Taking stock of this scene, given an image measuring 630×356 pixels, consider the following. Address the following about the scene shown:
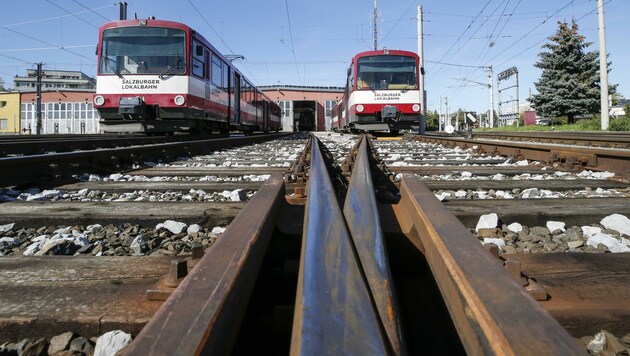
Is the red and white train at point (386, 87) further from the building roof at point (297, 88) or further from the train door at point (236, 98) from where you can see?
the building roof at point (297, 88)

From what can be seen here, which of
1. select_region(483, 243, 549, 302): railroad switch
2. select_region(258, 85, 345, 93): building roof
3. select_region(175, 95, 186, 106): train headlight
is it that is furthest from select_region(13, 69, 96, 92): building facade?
select_region(483, 243, 549, 302): railroad switch

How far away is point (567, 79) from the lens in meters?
36.0

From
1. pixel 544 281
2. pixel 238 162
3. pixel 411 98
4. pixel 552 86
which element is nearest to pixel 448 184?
pixel 544 281

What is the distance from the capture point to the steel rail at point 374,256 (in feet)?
2.98

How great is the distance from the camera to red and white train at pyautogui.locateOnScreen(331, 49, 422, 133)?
1497 centimetres

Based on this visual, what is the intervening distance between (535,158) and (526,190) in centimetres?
259

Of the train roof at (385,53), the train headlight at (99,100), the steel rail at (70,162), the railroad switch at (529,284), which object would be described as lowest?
the railroad switch at (529,284)

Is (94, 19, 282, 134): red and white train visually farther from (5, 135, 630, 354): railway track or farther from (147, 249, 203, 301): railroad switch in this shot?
(147, 249, 203, 301): railroad switch

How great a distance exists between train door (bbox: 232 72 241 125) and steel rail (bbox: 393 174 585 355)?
15433mm

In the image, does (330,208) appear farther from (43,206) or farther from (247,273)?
(43,206)

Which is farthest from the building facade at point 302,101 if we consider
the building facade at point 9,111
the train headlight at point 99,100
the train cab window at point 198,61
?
the train headlight at point 99,100

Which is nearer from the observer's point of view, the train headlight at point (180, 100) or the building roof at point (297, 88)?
the train headlight at point (180, 100)

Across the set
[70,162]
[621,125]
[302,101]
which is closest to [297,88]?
[302,101]

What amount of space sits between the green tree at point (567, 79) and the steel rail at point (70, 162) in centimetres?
3646
